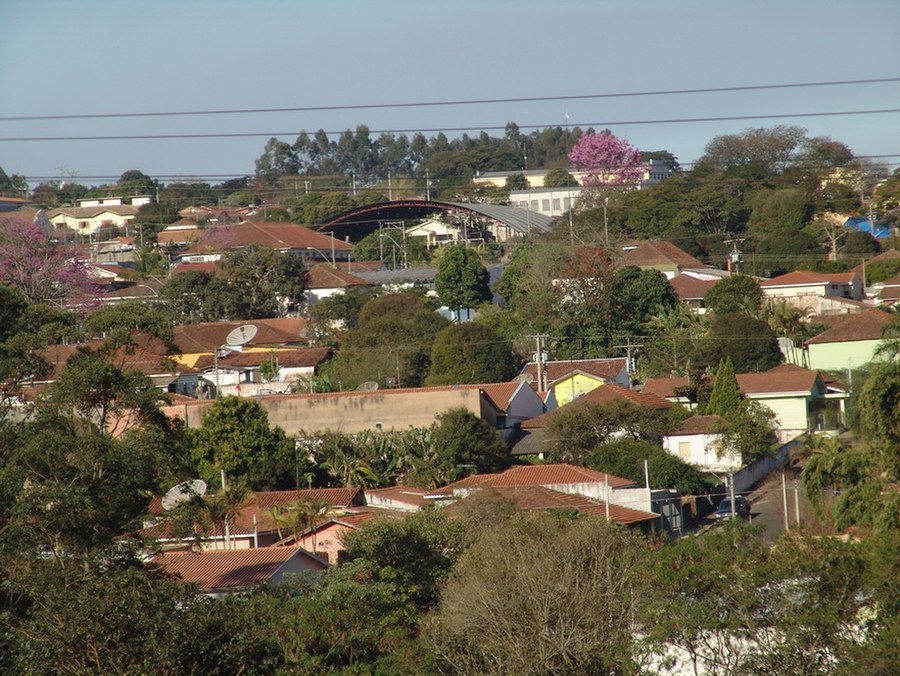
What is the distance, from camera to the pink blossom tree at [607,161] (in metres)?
75.9

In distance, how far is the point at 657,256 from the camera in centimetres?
5853

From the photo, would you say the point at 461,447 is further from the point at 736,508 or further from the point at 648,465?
the point at 736,508

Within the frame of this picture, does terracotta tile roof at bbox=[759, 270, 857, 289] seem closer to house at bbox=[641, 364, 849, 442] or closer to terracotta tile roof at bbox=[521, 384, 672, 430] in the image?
house at bbox=[641, 364, 849, 442]

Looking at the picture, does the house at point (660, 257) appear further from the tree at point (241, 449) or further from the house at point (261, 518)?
the house at point (261, 518)

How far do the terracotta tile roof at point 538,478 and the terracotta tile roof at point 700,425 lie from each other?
14.8ft

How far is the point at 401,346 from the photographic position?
151 ft

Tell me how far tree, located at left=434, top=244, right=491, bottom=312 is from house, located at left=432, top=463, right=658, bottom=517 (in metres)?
21.3

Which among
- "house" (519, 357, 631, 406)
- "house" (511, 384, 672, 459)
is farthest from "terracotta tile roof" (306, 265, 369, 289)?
"house" (511, 384, 672, 459)

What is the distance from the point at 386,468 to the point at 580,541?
17577mm

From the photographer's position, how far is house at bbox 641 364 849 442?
131 ft

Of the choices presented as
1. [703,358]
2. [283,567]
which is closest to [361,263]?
[703,358]

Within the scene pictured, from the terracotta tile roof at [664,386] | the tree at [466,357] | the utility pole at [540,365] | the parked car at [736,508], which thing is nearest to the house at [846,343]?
the terracotta tile roof at [664,386]

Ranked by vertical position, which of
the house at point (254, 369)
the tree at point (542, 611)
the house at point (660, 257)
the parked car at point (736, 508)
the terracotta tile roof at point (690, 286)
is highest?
the tree at point (542, 611)

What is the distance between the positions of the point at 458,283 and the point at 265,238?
52.3 feet
